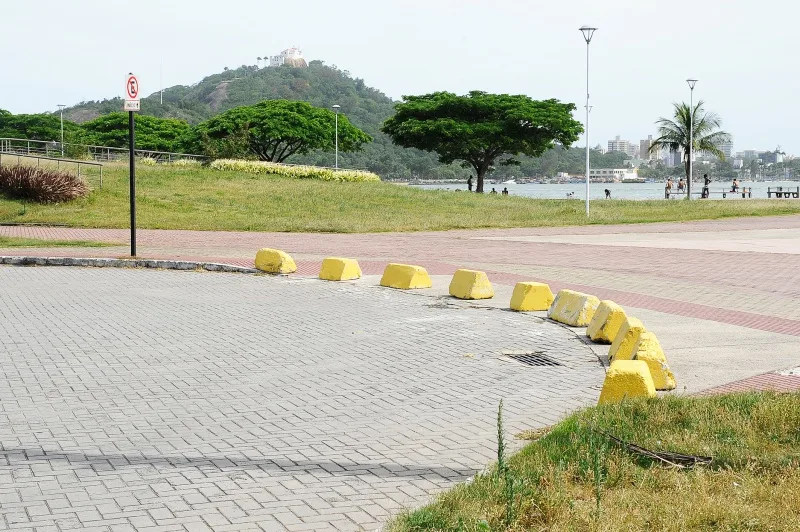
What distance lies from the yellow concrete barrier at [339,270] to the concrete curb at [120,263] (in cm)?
200

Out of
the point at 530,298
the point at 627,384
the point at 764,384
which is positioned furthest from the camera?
the point at 530,298

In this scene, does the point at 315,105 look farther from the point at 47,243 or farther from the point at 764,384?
the point at 764,384

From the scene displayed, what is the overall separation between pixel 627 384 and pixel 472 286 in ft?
22.1

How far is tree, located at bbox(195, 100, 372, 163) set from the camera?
7606 cm

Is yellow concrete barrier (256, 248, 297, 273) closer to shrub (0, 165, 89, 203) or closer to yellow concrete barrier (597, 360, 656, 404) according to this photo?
yellow concrete barrier (597, 360, 656, 404)

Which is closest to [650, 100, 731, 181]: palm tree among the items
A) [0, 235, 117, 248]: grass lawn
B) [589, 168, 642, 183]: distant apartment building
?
[0, 235, 117, 248]: grass lawn

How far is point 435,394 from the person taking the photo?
7.73 meters

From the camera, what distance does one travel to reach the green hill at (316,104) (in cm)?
12875

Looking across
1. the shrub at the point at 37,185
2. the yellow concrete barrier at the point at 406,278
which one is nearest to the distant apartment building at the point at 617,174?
the shrub at the point at 37,185

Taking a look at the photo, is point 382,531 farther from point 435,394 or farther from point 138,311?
point 138,311

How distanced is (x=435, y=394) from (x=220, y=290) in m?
7.62

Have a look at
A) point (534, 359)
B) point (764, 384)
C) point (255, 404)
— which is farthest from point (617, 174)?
point (255, 404)

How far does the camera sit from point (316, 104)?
150 m

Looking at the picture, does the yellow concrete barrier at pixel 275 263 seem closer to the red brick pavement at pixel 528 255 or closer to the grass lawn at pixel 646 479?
the red brick pavement at pixel 528 255
